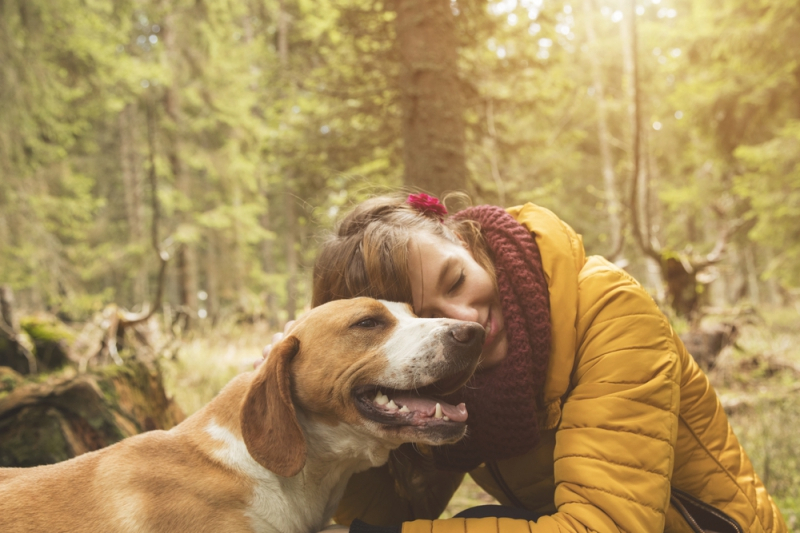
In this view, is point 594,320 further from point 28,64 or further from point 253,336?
point 253,336

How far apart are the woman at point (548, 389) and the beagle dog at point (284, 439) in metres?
0.24

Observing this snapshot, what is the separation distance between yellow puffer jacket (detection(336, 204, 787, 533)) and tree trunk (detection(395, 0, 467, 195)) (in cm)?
242

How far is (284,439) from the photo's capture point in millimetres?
2051

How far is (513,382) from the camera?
7.11 feet

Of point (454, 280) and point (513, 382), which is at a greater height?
point (454, 280)

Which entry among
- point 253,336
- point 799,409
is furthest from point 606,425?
point 253,336

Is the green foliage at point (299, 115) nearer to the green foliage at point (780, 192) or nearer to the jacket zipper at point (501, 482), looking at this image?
the green foliage at point (780, 192)

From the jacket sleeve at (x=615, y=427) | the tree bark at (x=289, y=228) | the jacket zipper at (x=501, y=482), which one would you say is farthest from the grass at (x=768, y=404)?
the tree bark at (x=289, y=228)

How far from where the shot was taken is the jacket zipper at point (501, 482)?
2605 millimetres

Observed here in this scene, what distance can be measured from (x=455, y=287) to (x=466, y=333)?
0.45 metres

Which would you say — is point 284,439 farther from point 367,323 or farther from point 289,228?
point 289,228

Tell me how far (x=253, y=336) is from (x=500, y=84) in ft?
25.1

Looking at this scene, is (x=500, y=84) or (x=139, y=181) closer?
(x=500, y=84)

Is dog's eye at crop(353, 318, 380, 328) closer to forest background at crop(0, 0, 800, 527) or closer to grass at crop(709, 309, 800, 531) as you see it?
forest background at crop(0, 0, 800, 527)
